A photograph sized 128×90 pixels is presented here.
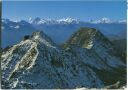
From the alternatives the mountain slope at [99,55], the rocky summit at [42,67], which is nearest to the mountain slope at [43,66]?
the rocky summit at [42,67]

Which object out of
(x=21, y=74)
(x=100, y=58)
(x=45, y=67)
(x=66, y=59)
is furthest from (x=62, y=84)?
(x=100, y=58)

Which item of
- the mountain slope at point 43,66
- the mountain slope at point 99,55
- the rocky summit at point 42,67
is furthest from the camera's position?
the mountain slope at point 99,55

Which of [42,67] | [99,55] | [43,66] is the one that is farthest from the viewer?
[99,55]

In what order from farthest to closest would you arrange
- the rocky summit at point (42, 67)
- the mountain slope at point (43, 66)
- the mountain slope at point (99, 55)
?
the mountain slope at point (99, 55) → the mountain slope at point (43, 66) → the rocky summit at point (42, 67)

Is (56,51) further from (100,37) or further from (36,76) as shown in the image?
(100,37)

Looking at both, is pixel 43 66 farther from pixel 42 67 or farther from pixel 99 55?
pixel 99 55

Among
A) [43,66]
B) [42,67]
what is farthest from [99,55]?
[42,67]

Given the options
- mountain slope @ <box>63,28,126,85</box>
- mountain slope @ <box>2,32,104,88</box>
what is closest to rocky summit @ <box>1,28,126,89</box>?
mountain slope @ <box>2,32,104,88</box>

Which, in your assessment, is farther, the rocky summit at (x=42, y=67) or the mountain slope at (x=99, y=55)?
the mountain slope at (x=99, y=55)

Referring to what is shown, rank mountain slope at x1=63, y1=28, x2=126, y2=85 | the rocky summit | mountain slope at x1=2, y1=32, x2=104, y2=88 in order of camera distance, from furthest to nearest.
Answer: mountain slope at x1=63, y1=28, x2=126, y2=85
mountain slope at x1=2, y1=32, x2=104, y2=88
the rocky summit

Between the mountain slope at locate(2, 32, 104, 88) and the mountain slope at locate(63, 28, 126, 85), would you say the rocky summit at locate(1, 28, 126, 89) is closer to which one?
the mountain slope at locate(2, 32, 104, 88)

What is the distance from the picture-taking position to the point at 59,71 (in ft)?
144

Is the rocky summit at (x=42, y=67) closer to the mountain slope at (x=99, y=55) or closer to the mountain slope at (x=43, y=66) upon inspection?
the mountain slope at (x=43, y=66)

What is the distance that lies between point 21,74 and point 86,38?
73.8 metres
